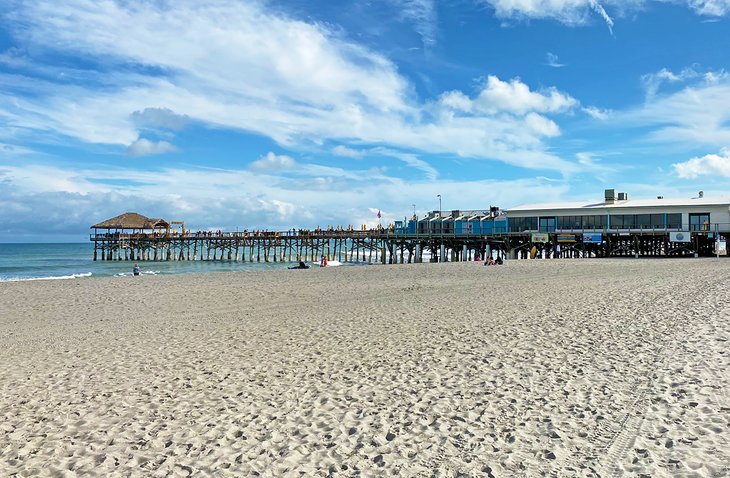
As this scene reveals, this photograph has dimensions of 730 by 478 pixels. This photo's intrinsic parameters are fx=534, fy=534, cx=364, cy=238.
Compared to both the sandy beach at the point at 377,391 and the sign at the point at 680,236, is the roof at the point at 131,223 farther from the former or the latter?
the sign at the point at 680,236

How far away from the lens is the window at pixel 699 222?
41750 millimetres

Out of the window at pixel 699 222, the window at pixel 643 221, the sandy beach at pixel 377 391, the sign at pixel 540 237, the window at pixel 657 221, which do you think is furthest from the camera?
the sign at pixel 540 237

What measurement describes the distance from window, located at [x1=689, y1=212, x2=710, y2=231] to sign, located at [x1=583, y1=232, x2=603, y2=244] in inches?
260

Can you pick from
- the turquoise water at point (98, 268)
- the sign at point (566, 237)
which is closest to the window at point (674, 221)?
the sign at point (566, 237)

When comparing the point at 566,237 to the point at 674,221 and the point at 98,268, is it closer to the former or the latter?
the point at 674,221

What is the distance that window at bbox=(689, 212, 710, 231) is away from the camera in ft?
137

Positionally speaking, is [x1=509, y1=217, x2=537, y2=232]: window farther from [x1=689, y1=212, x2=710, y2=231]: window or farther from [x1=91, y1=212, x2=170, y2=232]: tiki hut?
[x1=91, y1=212, x2=170, y2=232]: tiki hut

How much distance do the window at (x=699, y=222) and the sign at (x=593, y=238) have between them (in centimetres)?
660

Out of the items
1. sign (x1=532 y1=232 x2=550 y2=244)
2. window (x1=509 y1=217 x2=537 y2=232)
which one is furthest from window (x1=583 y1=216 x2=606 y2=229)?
window (x1=509 y1=217 x2=537 y2=232)

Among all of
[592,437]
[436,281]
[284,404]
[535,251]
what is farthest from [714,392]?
[535,251]

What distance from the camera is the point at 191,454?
5.50m

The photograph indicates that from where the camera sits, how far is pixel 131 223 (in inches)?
2736

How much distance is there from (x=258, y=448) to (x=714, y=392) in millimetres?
5798

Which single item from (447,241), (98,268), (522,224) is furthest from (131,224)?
(522,224)
